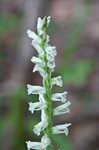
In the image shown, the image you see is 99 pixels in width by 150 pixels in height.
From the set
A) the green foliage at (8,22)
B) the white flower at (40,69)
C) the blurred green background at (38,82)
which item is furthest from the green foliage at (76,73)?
the white flower at (40,69)

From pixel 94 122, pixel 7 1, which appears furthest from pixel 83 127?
pixel 7 1

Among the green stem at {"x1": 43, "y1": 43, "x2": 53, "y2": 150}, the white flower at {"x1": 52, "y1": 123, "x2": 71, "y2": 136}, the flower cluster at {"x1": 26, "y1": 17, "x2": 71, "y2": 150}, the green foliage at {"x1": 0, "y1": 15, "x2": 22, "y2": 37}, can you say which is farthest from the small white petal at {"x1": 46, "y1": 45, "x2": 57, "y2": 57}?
the green foliage at {"x1": 0, "y1": 15, "x2": 22, "y2": 37}

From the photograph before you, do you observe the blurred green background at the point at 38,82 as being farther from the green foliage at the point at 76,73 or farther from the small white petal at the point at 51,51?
the small white petal at the point at 51,51

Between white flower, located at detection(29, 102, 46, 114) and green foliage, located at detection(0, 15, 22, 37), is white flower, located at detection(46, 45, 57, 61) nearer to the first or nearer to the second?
white flower, located at detection(29, 102, 46, 114)

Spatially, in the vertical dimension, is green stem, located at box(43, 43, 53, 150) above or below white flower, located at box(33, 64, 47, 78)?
below

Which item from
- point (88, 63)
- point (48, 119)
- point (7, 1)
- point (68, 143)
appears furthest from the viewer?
point (7, 1)

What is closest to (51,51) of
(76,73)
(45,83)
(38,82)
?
(45,83)

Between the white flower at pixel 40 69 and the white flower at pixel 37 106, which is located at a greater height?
the white flower at pixel 40 69

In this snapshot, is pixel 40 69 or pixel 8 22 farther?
pixel 8 22

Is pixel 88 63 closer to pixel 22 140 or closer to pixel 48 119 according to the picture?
pixel 22 140

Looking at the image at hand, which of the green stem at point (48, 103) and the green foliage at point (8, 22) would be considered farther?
the green foliage at point (8, 22)

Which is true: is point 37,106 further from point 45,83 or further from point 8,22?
point 8,22
